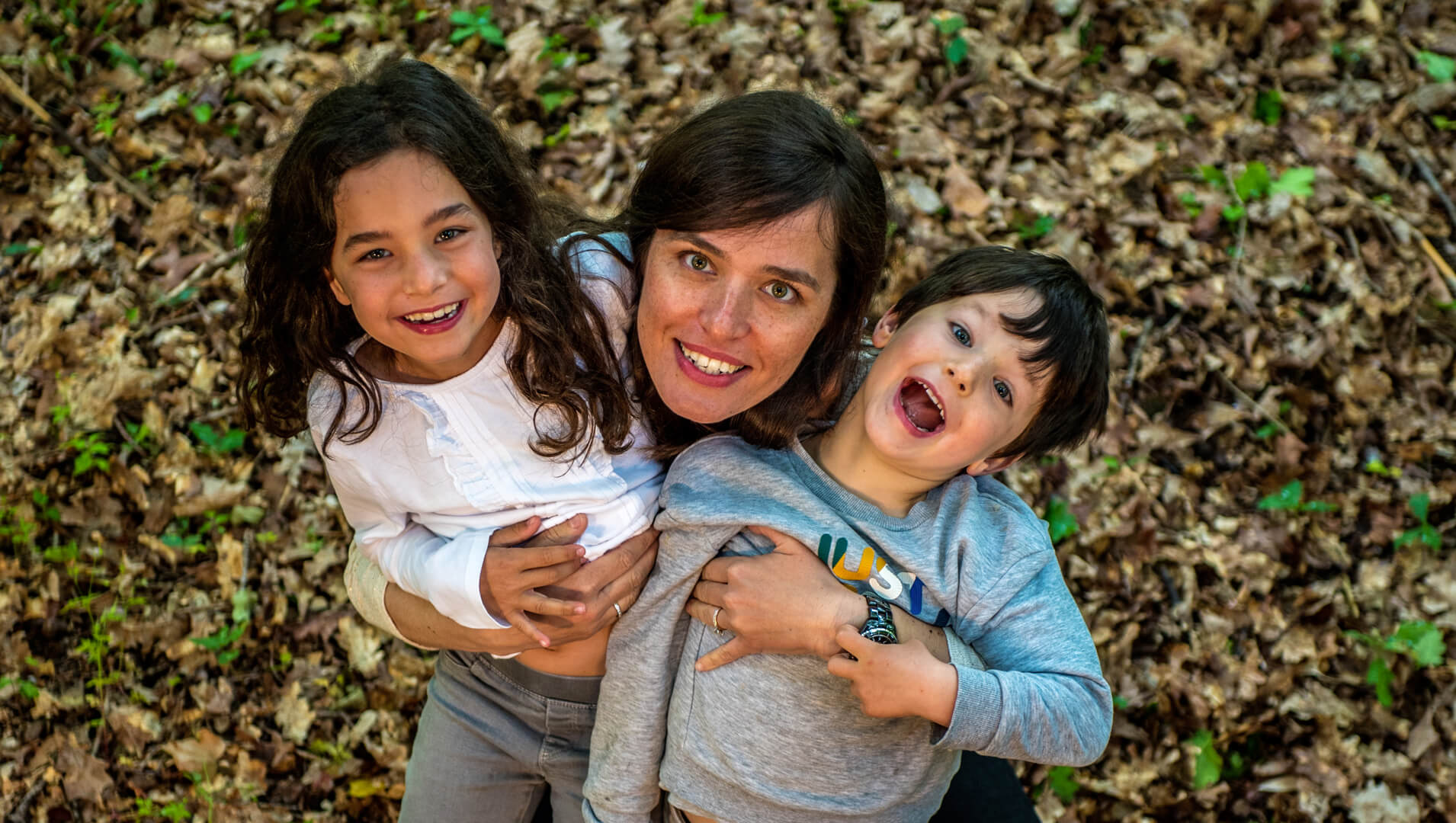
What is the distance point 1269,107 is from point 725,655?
394 centimetres

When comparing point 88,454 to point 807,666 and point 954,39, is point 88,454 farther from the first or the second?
point 954,39

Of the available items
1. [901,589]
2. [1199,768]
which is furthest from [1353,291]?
[901,589]

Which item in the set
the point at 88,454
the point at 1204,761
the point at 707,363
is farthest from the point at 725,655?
the point at 88,454

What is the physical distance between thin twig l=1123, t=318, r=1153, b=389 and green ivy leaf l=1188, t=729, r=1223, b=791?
1.35 metres

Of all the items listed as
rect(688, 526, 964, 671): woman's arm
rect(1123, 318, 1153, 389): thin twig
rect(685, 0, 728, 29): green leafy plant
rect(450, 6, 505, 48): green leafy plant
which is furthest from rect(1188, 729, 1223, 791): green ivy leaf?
rect(450, 6, 505, 48): green leafy plant

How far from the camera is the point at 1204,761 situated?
343 cm

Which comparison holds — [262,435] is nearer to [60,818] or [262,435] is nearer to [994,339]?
[60,818]

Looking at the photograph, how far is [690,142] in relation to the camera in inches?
85.1

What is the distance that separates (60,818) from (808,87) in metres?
4.09

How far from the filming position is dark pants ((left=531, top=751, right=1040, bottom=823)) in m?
2.42

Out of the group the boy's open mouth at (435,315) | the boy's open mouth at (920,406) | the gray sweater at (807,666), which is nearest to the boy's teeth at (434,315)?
the boy's open mouth at (435,315)

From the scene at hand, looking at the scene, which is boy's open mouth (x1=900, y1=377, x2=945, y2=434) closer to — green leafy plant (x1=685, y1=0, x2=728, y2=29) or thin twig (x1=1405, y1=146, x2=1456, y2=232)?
green leafy plant (x1=685, y1=0, x2=728, y2=29)

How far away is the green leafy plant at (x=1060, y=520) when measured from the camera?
3.68 m

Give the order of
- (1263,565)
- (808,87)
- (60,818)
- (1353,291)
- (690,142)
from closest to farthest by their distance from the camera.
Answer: (690,142) → (60,818) → (1263,565) → (1353,291) → (808,87)
